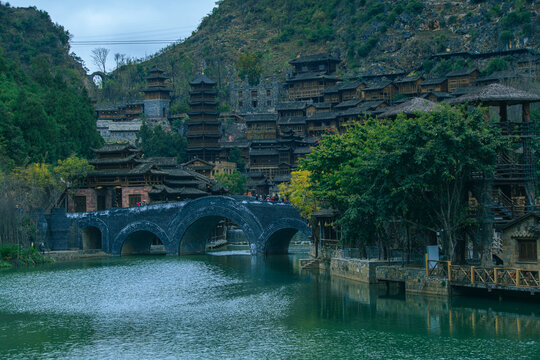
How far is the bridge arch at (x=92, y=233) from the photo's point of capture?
63434 millimetres

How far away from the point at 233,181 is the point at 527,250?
209ft

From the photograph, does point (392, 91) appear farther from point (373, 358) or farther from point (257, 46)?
point (373, 358)

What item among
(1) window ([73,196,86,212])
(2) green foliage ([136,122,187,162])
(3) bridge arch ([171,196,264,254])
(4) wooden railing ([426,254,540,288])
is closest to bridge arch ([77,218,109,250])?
(1) window ([73,196,86,212])

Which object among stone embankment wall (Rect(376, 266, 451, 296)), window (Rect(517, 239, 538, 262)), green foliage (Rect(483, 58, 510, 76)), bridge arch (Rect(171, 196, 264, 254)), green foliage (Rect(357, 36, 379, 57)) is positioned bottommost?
stone embankment wall (Rect(376, 266, 451, 296))

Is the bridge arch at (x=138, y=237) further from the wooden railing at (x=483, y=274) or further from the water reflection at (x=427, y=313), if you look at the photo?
the wooden railing at (x=483, y=274)

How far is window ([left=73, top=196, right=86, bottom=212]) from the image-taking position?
72.1 metres

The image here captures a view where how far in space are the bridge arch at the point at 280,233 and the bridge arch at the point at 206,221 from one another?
57cm

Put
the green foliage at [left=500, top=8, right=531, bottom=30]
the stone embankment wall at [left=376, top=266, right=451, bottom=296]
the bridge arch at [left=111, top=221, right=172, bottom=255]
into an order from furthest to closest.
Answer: the green foliage at [left=500, top=8, right=531, bottom=30] < the bridge arch at [left=111, top=221, right=172, bottom=255] < the stone embankment wall at [left=376, top=266, right=451, bottom=296]

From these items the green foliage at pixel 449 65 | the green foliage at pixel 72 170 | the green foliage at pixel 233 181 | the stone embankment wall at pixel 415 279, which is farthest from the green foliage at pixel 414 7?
the stone embankment wall at pixel 415 279

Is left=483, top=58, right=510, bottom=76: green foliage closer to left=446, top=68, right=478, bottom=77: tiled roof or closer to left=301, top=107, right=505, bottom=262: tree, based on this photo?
left=446, top=68, right=478, bottom=77: tiled roof

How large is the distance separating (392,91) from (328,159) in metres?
60.6

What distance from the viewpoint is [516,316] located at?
2967cm

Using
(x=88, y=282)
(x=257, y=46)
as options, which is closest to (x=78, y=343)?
(x=88, y=282)

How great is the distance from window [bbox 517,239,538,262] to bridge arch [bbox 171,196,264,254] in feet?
88.9
